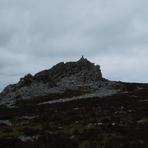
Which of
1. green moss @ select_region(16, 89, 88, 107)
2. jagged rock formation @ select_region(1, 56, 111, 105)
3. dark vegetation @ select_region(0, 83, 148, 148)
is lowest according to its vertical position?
dark vegetation @ select_region(0, 83, 148, 148)

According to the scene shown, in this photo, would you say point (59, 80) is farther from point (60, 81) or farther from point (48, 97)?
point (48, 97)

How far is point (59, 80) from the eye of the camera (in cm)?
8712

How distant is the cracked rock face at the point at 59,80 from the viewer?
256 ft

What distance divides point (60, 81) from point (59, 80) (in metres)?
1.34

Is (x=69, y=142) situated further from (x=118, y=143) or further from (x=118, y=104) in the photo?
(x=118, y=104)

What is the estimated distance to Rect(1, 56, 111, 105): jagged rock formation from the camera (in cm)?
7750

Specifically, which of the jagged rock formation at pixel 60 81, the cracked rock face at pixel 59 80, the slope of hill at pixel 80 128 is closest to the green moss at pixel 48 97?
the slope of hill at pixel 80 128

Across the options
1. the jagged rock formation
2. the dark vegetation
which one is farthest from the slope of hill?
the jagged rock formation

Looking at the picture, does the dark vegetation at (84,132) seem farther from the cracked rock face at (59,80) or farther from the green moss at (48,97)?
the cracked rock face at (59,80)

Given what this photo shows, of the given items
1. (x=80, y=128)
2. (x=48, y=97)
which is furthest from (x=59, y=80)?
(x=80, y=128)

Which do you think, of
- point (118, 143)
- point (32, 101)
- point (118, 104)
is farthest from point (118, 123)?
point (32, 101)

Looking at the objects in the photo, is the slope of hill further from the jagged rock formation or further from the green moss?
the jagged rock formation

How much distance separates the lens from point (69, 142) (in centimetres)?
2284

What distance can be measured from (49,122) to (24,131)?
592 cm
